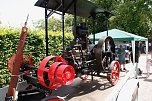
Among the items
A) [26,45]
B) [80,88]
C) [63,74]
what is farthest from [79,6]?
[63,74]

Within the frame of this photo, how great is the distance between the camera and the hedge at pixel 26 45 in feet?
25.6

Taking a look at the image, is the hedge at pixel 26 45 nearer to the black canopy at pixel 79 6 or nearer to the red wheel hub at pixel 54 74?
the black canopy at pixel 79 6

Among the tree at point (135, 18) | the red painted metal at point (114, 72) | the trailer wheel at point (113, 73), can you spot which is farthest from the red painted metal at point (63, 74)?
the tree at point (135, 18)

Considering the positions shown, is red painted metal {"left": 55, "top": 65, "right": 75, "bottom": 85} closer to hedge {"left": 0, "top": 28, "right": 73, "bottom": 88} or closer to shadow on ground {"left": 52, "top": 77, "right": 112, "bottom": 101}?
shadow on ground {"left": 52, "top": 77, "right": 112, "bottom": 101}

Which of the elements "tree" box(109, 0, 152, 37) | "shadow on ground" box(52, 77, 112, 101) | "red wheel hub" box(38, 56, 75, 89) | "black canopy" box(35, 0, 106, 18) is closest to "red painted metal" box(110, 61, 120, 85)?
"shadow on ground" box(52, 77, 112, 101)

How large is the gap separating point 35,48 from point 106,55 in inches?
121

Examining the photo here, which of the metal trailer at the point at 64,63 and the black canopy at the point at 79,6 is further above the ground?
the black canopy at the point at 79,6

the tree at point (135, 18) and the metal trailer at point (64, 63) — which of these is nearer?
the metal trailer at point (64, 63)

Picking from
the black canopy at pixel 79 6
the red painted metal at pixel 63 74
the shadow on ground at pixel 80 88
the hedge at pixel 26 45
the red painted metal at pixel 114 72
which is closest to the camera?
A: the red painted metal at pixel 63 74

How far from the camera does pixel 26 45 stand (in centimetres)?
890

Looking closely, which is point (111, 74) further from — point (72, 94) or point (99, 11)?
point (99, 11)

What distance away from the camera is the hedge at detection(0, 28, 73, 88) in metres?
7.79

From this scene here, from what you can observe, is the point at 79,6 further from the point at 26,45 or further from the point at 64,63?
the point at 64,63

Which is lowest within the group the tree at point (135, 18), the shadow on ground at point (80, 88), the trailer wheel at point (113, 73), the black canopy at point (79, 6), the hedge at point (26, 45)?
the shadow on ground at point (80, 88)
